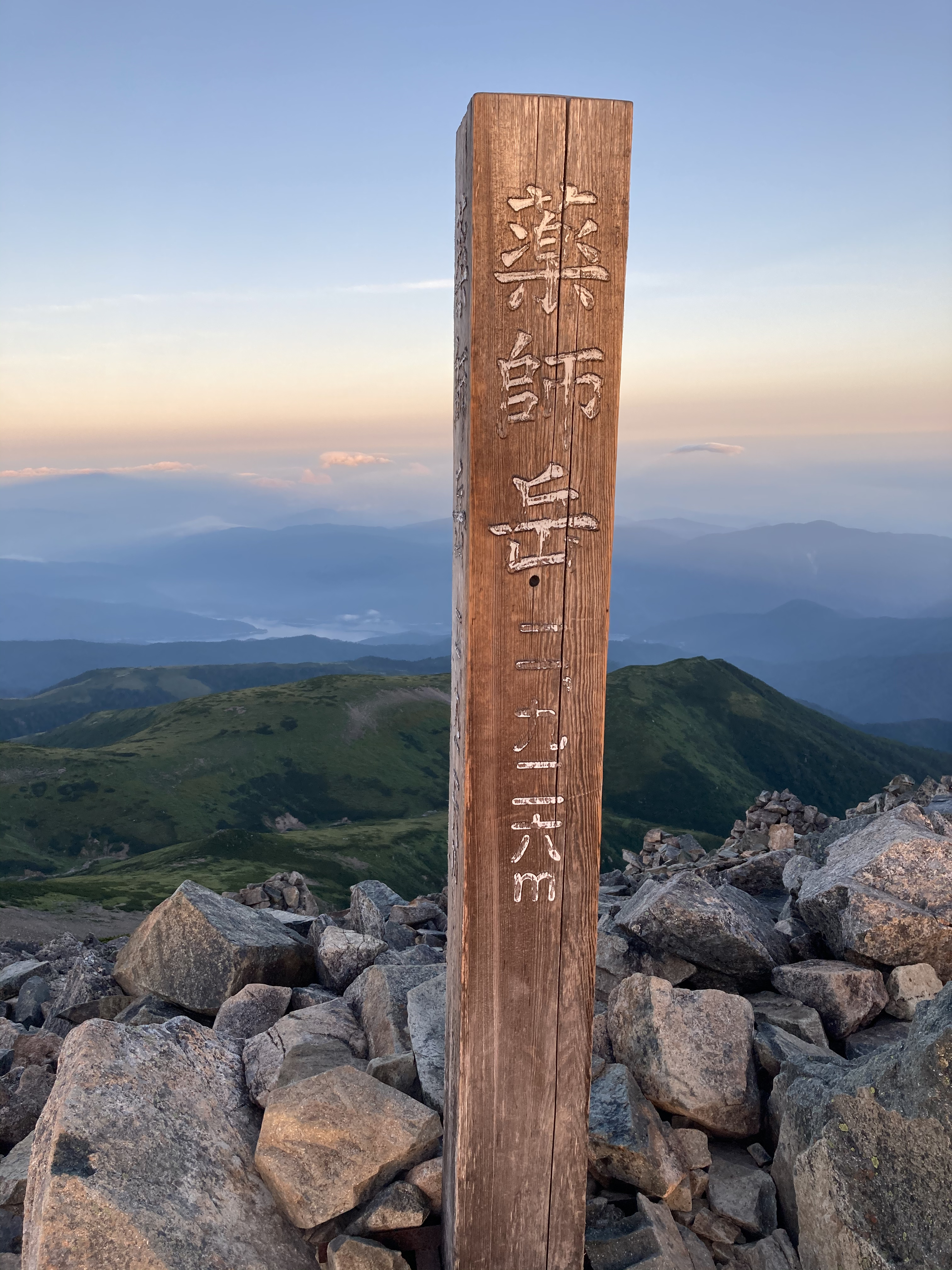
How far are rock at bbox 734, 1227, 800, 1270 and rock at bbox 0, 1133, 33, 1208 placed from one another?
518 centimetres

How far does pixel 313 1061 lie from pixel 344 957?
2585mm

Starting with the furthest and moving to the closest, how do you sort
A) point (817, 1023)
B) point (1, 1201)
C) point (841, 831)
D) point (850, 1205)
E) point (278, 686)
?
1. point (278, 686)
2. point (841, 831)
3. point (817, 1023)
4. point (1, 1201)
5. point (850, 1205)

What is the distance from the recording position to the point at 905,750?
542 feet

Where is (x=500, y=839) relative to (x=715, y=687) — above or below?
above

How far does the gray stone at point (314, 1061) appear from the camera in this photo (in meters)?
6.62

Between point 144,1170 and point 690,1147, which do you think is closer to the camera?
point 144,1170

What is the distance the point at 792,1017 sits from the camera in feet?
26.5

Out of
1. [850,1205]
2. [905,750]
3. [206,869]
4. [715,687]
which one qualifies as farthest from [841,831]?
[905,750]

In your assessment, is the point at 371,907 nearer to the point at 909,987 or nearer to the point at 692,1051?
the point at 692,1051

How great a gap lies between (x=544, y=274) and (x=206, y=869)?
65.0 metres

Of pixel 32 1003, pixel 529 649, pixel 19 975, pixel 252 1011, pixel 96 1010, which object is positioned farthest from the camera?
pixel 19 975

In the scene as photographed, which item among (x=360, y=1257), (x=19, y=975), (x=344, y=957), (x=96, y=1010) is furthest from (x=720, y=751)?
(x=360, y=1257)

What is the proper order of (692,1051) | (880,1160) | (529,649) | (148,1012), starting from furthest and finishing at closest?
1. (148,1012)
2. (692,1051)
3. (880,1160)
4. (529,649)

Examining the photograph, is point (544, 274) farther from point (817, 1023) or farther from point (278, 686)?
point (278, 686)
